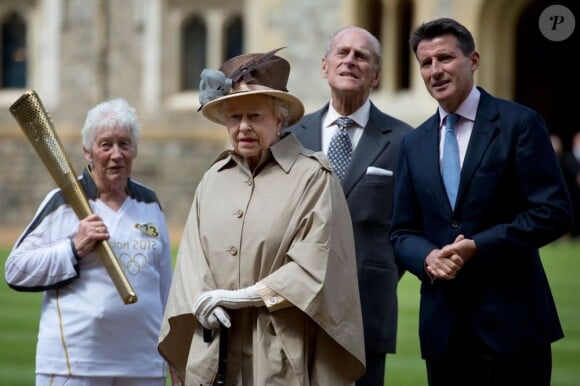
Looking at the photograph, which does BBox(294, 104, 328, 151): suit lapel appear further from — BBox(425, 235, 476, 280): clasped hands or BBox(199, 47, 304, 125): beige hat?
BBox(425, 235, 476, 280): clasped hands

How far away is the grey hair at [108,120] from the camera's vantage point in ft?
17.3

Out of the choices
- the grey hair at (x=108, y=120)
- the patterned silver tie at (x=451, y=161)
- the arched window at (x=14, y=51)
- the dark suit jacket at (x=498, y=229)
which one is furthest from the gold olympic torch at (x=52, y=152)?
the arched window at (x=14, y=51)

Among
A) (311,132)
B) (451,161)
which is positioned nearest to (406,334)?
(311,132)

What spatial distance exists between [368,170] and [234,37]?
62.5ft

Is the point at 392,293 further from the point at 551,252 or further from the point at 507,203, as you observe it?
the point at 551,252

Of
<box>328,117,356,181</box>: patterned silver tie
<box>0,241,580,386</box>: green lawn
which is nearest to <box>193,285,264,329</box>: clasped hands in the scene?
<box>328,117,356,181</box>: patterned silver tie

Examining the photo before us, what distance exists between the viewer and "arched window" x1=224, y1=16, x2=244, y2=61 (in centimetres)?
2427

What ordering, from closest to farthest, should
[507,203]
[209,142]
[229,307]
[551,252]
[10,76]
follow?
[229,307], [507,203], [551,252], [209,142], [10,76]

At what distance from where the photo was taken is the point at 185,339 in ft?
15.3

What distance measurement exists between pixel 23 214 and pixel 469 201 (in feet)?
66.0

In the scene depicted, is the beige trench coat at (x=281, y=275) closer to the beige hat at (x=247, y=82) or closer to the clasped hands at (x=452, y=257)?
the beige hat at (x=247, y=82)

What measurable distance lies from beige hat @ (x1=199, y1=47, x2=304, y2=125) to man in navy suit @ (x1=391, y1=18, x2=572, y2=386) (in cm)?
53

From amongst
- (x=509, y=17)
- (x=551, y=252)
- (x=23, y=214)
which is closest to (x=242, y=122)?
(x=551, y=252)

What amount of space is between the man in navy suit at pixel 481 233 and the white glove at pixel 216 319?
2.46 feet
